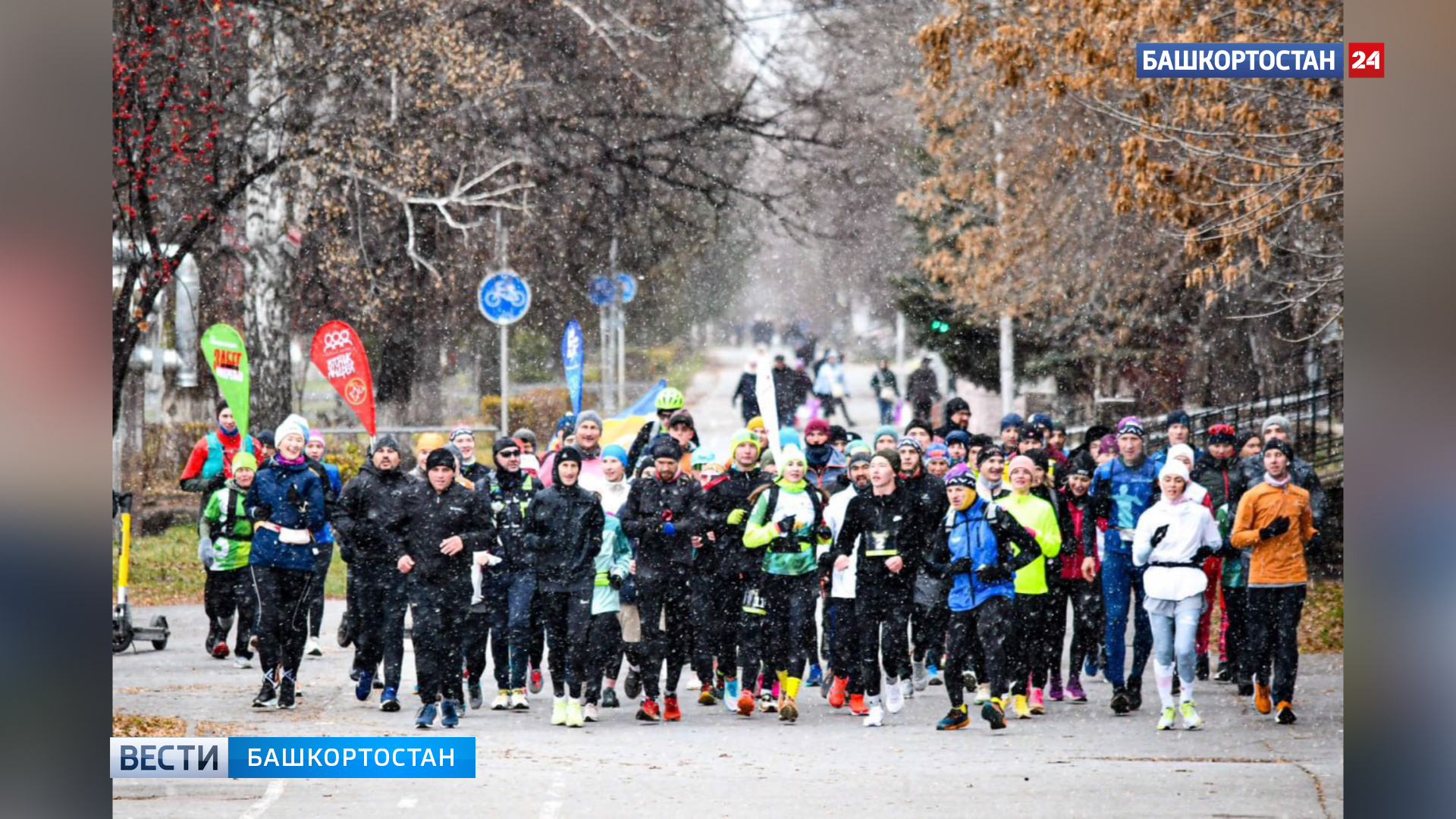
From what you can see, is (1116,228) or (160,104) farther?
(1116,228)

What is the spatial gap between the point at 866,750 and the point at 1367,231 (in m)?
4.73

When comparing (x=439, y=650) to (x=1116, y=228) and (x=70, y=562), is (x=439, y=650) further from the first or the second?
(x=1116, y=228)

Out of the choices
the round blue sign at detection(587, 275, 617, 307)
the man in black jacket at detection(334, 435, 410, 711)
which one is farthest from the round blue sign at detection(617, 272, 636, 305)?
the man in black jacket at detection(334, 435, 410, 711)

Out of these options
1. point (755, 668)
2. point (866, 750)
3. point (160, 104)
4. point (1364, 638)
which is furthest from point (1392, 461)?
point (160, 104)

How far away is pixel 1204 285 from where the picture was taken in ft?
57.8

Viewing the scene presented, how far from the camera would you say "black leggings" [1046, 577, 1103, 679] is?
35.1 ft

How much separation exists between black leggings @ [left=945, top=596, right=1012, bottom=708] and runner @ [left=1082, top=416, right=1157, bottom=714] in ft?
3.51

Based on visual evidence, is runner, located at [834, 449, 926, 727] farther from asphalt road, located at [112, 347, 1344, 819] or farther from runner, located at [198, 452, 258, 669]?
runner, located at [198, 452, 258, 669]

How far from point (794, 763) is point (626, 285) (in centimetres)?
1182

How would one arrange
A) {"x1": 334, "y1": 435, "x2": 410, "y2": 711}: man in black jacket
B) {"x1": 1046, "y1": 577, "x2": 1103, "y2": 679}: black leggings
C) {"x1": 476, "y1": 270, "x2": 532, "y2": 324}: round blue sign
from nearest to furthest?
{"x1": 334, "y1": 435, "x2": 410, "y2": 711}: man in black jacket
{"x1": 1046, "y1": 577, "x2": 1103, "y2": 679}: black leggings
{"x1": 476, "y1": 270, "x2": 532, "y2": 324}: round blue sign

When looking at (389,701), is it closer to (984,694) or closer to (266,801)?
(266,801)

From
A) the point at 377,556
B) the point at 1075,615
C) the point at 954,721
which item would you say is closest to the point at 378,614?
the point at 377,556

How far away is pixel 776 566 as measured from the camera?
1035cm

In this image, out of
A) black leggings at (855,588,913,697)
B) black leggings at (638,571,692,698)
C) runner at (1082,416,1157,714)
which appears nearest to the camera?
black leggings at (855,588,913,697)
